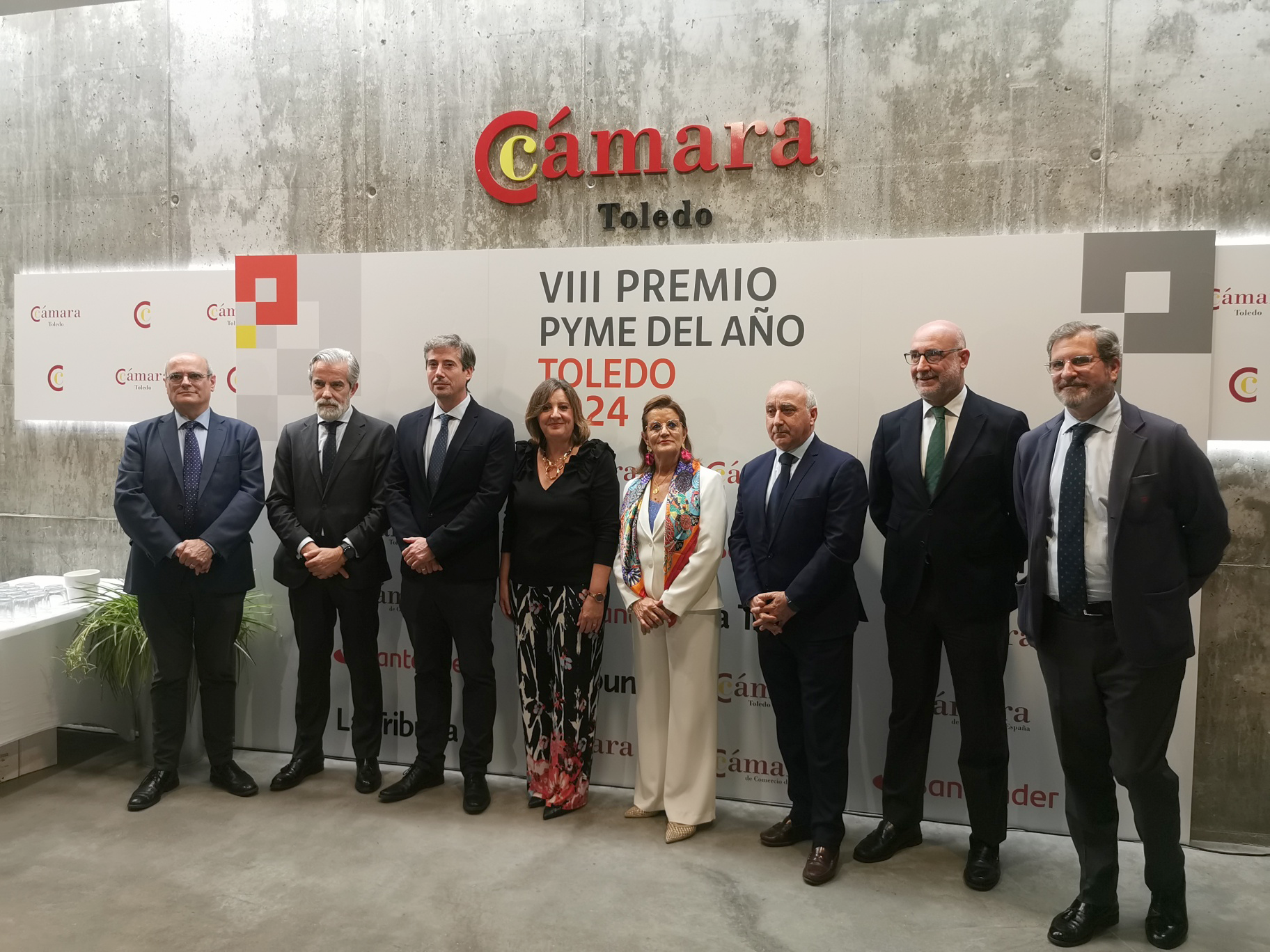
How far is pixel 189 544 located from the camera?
13.0 feet

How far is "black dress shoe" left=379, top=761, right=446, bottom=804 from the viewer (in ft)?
13.3

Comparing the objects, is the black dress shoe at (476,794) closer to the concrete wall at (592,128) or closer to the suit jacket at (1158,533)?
the concrete wall at (592,128)

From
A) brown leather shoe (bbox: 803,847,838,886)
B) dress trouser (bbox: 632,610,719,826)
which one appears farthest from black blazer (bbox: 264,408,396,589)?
brown leather shoe (bbox: 803,847,838,886)

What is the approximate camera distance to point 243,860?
352cm

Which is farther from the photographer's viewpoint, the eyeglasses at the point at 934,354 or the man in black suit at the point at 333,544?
the man in black suit at the point at 333,544

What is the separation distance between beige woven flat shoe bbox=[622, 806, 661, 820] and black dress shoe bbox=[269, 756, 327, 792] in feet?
4.77

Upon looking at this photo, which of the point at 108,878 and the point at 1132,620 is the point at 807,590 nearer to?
the point at 1132,620

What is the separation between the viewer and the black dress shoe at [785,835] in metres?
3.69

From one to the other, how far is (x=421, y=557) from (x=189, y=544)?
96 cm

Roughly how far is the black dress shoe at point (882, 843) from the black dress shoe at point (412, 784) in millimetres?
1786

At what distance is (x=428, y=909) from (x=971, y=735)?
1.94 meters

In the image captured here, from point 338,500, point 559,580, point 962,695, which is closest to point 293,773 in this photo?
point 338,500

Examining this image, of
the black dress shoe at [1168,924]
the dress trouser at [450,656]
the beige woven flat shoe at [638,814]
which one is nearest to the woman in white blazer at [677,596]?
the beige woven flat shoe at [638,814]

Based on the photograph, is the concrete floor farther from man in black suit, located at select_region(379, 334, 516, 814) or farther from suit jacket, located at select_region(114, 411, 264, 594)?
suit jacket, located at select_region(114, 411, 264, 594)
